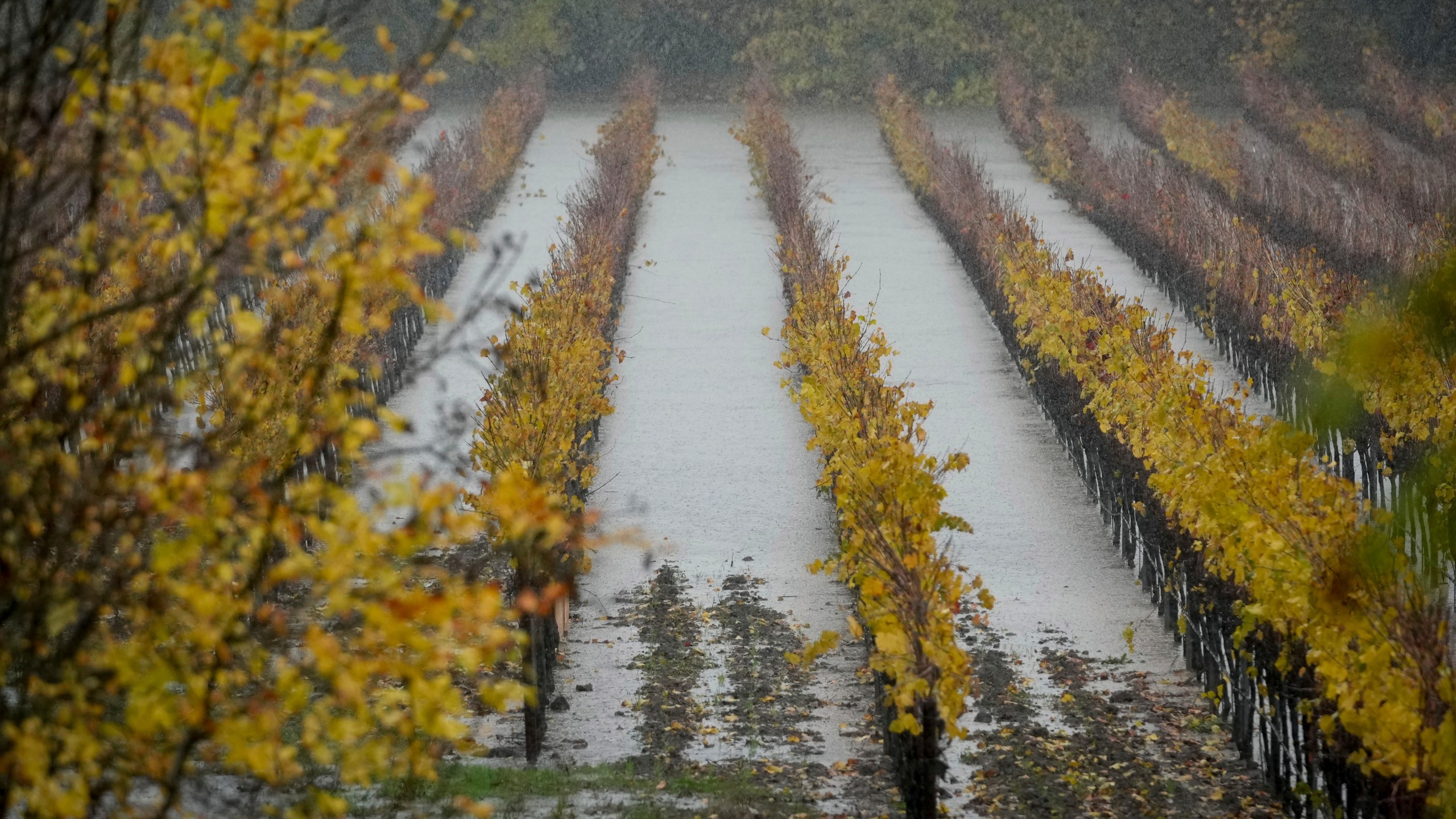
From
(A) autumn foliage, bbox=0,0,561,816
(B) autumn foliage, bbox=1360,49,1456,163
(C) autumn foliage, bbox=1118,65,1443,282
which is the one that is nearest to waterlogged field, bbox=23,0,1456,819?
(A) autumn foliage, bbox=0,0,561,816

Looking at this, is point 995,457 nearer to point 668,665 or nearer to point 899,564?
point 668,665

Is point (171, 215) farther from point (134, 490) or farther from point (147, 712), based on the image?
point (147, 712)

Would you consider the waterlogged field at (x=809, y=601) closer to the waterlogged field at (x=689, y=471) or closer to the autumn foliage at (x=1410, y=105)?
the waterlogged field at (x=689, y=471)

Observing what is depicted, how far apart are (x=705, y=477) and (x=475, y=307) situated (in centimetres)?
980


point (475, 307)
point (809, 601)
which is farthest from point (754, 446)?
point (475, 307)

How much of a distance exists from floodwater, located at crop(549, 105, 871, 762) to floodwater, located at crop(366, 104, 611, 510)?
590 millimetres

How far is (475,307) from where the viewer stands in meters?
2.93

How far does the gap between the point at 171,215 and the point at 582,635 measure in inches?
262

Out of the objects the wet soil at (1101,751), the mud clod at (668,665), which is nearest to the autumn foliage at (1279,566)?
the wet soil at (1101,751)

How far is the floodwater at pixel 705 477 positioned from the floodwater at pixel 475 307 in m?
0.59

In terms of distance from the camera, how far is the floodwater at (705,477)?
8.41 meters

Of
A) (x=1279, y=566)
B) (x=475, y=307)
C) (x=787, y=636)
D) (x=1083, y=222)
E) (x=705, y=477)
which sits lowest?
(x=705, y=477)

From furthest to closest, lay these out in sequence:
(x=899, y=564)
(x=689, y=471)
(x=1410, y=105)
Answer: (x=1410, y=105) < (x=689, y=471) < (x=899, y=564)

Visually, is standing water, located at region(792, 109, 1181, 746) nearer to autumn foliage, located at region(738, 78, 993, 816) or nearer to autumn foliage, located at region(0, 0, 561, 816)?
autumn foliage, located at region(738, 78, 993, 816)
